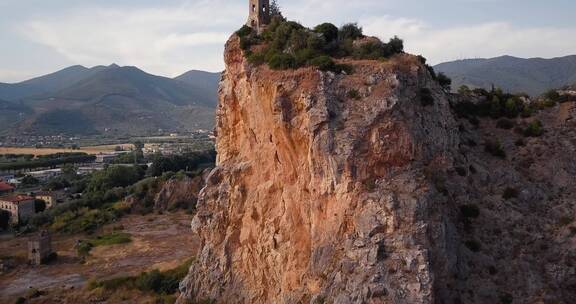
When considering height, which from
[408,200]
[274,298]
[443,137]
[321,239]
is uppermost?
[443,137]

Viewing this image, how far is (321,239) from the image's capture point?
22.0 metres

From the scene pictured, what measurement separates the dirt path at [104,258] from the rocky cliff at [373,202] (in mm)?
17856

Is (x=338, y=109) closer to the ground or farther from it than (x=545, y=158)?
farther from it

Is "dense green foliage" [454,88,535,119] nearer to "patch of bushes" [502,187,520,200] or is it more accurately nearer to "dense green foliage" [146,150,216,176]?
"patch of bushes" [502,187,520,200]

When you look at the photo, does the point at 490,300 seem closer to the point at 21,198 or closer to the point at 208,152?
the point at 21,198

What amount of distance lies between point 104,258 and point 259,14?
94.6 ft

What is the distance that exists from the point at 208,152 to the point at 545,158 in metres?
94.2

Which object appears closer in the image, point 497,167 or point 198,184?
point 497,167

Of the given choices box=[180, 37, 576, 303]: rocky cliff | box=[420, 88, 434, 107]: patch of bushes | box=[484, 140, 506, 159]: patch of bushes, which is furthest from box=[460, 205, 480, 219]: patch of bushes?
box=[420, 88, 434, 107]: patch of bushes

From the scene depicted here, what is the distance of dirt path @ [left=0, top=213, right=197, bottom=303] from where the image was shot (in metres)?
42.2

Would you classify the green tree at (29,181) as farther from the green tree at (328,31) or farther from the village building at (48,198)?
the green tree at (328,31)

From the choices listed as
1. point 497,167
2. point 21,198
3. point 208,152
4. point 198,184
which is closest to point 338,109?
point 497,167

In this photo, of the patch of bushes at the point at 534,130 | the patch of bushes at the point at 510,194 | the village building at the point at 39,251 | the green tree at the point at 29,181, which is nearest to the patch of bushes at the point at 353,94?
the patch of bushes at the point at 510,194

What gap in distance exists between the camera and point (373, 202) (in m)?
20.6
